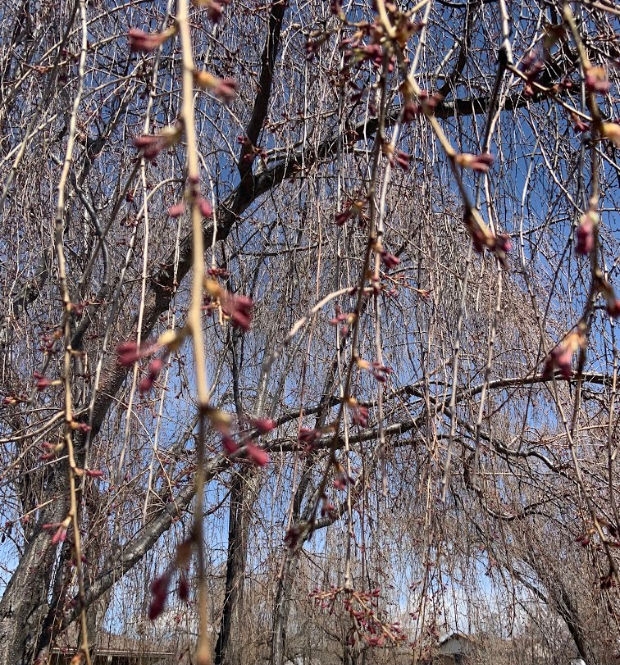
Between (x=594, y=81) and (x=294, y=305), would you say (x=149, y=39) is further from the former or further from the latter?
(x=294, y=305)

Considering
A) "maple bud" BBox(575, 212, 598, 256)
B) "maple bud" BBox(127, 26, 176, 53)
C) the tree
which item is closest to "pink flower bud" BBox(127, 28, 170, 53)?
"maple bud" BBox(127, 26, 176, 53)

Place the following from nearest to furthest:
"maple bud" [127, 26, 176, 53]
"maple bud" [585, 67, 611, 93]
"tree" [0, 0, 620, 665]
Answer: "maple bud" [127, 26, 176, 53] → "maple bud" [585, 67, 611, 93] → "tree" [0, 0, 620, 665]

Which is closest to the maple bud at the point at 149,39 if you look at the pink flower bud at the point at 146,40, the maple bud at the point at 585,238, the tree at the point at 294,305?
the pink flower bud at the point at 146,40

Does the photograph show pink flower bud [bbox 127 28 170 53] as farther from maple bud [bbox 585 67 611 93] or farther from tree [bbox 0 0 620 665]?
tree [bbox 0 0 620 665]

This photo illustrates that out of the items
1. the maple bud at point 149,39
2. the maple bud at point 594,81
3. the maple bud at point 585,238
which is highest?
the maple bud at point 594,81

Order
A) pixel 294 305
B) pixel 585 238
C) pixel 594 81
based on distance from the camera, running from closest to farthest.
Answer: pixel 585 238 → pixel 594 81 → pixel 294 305

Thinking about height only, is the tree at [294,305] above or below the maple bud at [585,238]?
above

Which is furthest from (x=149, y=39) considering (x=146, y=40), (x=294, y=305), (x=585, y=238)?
(x=294, y=305)

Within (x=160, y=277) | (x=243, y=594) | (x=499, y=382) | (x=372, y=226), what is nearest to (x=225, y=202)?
(x=160, y=277)

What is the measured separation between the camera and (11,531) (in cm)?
276

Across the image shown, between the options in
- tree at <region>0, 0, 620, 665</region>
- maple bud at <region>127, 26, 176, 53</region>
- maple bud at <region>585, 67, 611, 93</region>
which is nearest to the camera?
maple bud at <region>127, 26, 176, 53</region>

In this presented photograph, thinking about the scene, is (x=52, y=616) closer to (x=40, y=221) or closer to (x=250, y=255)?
(x=40, y=221)

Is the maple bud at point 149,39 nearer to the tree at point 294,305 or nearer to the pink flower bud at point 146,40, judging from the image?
the pink flower bud at point 146,40

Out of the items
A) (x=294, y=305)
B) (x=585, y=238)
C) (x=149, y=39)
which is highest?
(x=294, y=305)
